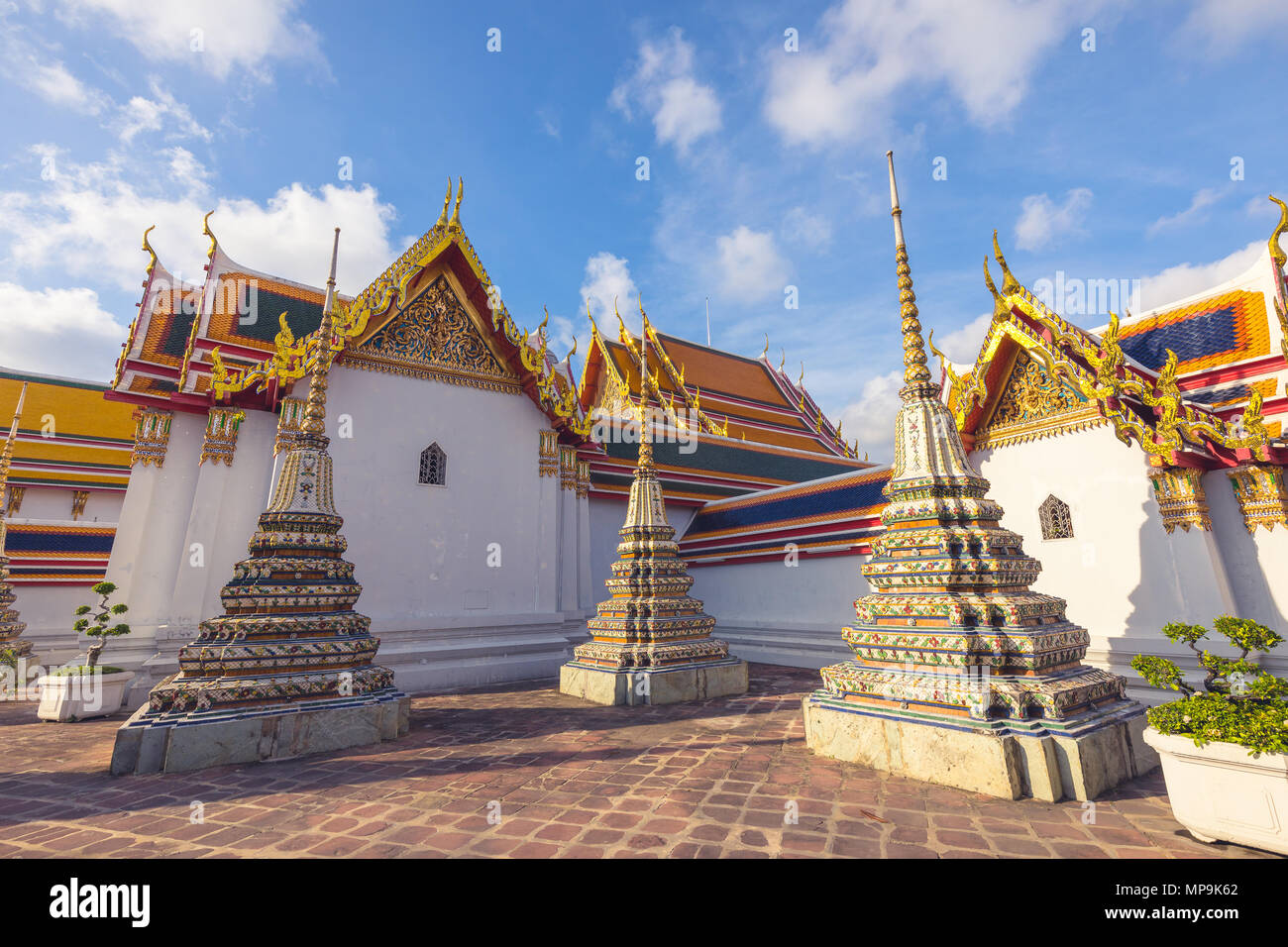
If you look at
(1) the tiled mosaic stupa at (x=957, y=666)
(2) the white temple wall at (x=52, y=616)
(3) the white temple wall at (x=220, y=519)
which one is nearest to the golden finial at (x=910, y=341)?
(1) the tiled mosaic stupa at (x=957, y=666)

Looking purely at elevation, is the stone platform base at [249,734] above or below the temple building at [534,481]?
below

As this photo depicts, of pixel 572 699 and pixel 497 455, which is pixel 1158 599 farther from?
pixel 497 455

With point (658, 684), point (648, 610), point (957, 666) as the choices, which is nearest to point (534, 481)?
point (648, 610)

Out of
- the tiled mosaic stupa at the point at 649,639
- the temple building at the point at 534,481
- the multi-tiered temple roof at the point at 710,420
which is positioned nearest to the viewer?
the temple building at the point at 534,481

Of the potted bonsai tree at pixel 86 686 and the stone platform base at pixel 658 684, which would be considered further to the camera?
the stone platform base at pixel 658 684

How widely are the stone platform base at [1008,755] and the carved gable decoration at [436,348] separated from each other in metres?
8.38

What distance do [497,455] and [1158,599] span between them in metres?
9.29

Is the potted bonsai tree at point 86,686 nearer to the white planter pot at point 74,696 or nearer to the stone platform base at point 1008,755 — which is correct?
the white planter pot at point 74,696

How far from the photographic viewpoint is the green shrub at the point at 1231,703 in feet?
9.44

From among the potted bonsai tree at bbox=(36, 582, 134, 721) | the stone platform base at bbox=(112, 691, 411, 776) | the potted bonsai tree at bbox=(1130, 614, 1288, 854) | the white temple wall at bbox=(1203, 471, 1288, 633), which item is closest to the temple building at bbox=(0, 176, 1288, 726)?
the white temple wall at bbox=(1203, 471, 1288, 633)

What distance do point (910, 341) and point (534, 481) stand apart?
7020 mm

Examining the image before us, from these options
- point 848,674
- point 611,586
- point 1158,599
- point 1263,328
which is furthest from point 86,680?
point 1263,328
